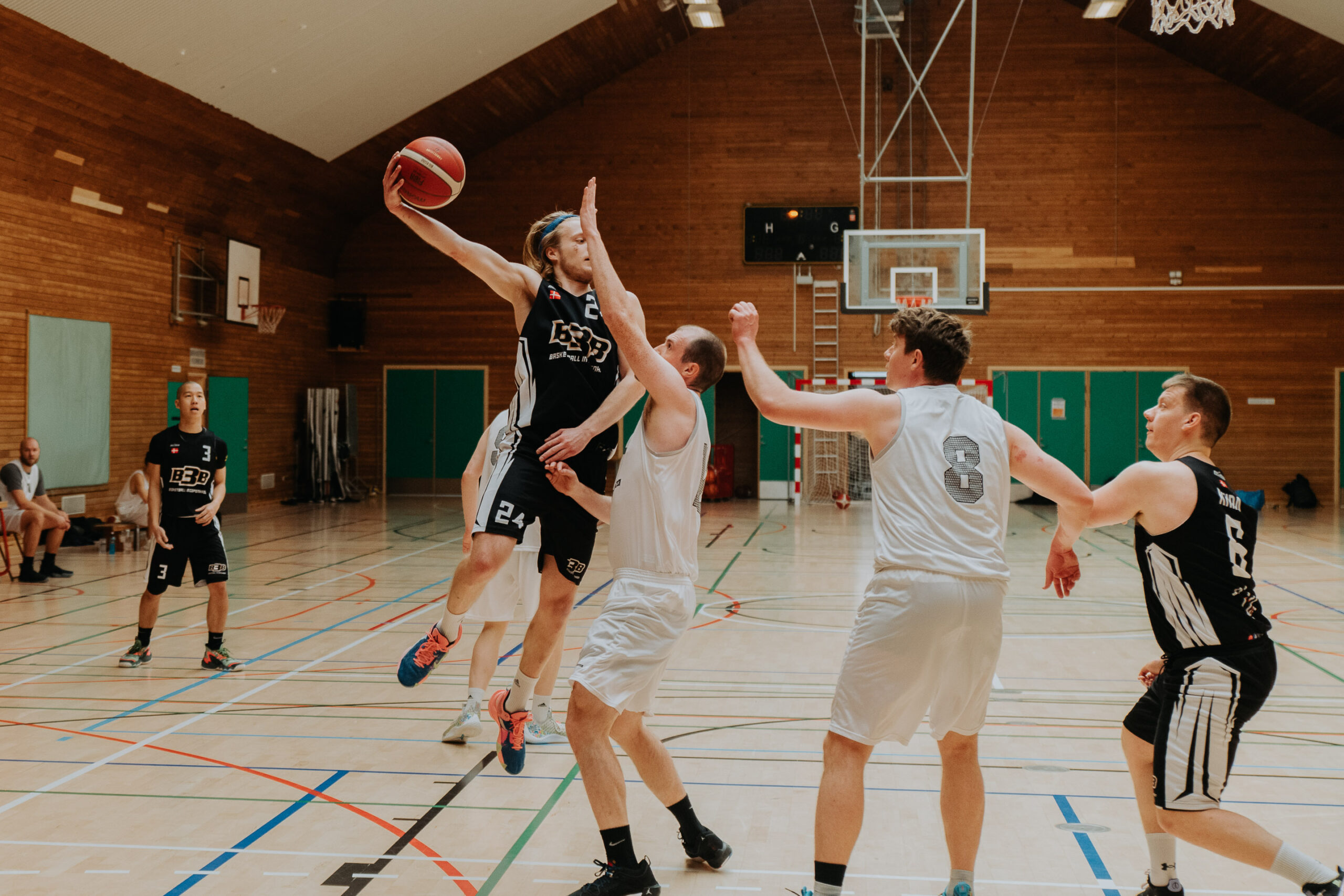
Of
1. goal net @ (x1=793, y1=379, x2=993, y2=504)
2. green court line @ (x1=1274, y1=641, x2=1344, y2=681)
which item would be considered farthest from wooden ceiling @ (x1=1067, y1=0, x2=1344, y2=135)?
green court line @ (x1=1274, y1=641, x2=1344, y2=681)

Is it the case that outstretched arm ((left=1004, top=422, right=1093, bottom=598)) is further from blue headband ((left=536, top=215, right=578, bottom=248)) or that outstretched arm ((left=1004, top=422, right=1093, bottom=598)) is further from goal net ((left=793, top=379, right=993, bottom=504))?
goal net ((left=793, top=379, right=993, bottom=504))

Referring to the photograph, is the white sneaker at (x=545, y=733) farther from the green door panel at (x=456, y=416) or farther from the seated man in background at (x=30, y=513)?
the green door panel at (x=456, y=416)

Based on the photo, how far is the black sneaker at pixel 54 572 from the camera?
10375 mm

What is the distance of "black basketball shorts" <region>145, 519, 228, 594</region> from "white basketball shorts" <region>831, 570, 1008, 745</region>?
4808 millimetres

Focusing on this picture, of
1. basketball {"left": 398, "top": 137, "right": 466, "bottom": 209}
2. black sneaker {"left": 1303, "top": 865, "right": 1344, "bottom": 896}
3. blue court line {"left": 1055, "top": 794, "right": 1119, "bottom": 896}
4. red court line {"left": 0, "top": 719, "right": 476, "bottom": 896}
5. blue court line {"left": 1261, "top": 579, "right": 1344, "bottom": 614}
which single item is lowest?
red court line {"left": 0, "top": 719, "right": 476, "bottom": 896}

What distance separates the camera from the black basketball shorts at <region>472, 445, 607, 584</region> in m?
3.71

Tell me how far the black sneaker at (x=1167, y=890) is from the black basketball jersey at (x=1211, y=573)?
2.49 ft

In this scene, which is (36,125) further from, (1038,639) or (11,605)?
(1038,639)

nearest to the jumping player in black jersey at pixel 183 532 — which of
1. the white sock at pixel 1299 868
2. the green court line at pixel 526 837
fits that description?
the green court line at pixel 526 837

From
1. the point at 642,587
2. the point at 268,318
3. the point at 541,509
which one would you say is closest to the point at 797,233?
the point at 268,318

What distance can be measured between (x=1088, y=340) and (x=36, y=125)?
55.0 feet

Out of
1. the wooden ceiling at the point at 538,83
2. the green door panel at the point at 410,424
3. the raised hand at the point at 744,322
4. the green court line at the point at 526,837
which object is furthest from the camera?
the green door panel at the point at 410,424

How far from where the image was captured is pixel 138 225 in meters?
14.9

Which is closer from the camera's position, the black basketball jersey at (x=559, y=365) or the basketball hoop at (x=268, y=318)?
the black basketball jersey at (x=559, y=365)
